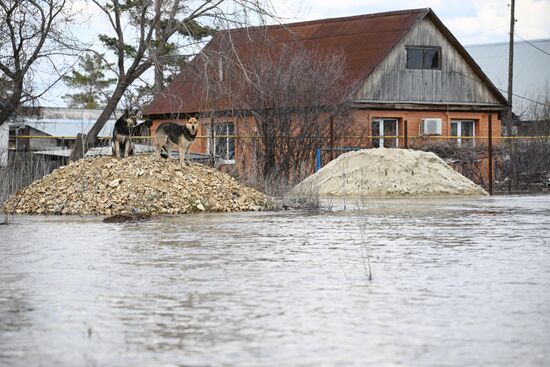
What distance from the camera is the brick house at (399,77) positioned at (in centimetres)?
4422

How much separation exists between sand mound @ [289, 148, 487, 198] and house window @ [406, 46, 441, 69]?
50.6ft

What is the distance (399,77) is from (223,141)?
484 inches

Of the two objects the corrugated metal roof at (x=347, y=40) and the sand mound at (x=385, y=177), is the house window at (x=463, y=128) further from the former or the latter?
the sand mound at (x=385, y=177)

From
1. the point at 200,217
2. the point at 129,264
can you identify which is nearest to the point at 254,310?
the point at 129,264

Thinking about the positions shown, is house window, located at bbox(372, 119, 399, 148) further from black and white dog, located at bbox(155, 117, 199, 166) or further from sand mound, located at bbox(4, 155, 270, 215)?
sand mound, located at bbox(4, 155, 270, 215)

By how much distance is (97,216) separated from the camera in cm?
2084

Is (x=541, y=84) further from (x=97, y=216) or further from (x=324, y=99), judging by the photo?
(x=97, y=216)

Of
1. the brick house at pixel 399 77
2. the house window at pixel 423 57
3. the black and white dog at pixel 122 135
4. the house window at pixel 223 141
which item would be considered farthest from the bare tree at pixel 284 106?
the house window at pixel 423 57

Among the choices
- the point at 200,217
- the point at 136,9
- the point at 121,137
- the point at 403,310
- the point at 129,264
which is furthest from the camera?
the point at 136,9

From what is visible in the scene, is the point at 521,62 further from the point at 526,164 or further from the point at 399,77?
the point at 526,164

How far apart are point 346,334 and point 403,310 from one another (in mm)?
1152

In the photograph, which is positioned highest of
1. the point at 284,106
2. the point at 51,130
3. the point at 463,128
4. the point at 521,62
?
the point at 521,62

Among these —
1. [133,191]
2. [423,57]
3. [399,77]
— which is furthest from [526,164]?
[133,191]

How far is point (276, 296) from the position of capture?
9508mm
